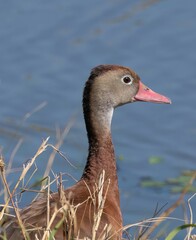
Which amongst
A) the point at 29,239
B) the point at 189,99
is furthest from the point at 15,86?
the point at 29,239

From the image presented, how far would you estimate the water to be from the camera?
369 inches

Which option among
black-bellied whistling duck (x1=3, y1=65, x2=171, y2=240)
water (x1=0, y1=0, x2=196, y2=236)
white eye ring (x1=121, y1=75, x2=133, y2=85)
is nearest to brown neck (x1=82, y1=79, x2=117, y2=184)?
black-bellied whistling duck (x1=3, y1=65, x2=171, y2=240)

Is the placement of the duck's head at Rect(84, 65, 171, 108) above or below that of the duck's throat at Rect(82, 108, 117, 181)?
above

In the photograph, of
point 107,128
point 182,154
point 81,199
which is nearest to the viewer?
point 81,199

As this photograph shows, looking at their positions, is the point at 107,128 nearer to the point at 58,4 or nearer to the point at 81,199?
the point at 81,199

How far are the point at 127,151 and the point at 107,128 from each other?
2.52 m

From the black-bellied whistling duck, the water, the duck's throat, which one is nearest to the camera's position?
the black-bellied whistling duck

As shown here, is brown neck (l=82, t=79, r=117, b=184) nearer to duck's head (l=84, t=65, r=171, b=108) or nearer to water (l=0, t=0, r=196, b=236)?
duck's head (l=84, t=65, r=171, b=108)

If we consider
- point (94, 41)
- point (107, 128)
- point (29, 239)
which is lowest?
point (29, 239)

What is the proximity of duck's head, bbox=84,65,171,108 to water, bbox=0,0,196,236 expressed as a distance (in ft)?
5.01

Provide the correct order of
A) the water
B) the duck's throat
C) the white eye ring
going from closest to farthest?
the duck's throat < the white eye ring < the water

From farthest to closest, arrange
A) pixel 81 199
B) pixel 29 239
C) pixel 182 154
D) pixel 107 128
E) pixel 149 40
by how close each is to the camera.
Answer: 1. pixel 149 40
2. pixel 182 154
3. pixel 107 128
4. pixel 81 199
5. pixel 29 239

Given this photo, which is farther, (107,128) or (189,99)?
(189,99)

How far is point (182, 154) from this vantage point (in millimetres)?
9492
